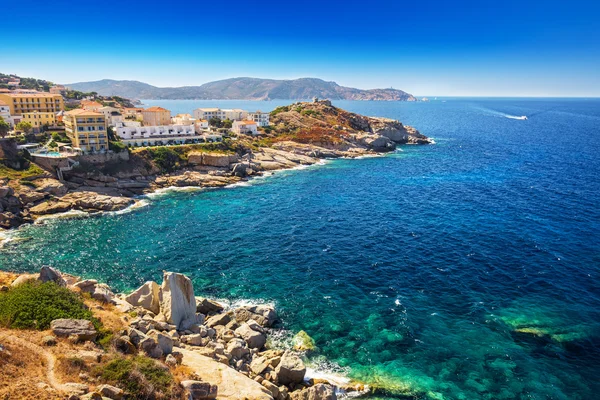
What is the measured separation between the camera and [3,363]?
72.9 feet

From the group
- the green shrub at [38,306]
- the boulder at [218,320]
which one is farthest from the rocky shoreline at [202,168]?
the boulder at [218,320]

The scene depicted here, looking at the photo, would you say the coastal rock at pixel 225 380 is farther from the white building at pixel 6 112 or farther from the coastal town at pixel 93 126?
the white building at pixel 6 112

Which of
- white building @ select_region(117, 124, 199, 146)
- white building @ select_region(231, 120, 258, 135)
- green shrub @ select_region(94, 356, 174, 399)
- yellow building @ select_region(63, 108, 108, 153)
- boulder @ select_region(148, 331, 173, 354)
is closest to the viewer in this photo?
green shrub @ select_region(94, 356, 174, 399)

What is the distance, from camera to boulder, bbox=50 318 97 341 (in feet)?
91.4

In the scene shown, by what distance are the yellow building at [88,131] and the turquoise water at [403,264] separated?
26.4 meters

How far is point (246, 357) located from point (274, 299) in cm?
1271

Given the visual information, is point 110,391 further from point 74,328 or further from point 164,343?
point 74,328

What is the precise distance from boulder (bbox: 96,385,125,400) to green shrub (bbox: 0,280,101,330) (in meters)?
9.29

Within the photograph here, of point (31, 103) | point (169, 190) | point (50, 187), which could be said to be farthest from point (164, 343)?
Answer: point (31, 103)

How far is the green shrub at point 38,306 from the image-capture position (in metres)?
28.5

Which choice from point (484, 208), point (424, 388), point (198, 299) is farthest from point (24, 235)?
point (484, 208)

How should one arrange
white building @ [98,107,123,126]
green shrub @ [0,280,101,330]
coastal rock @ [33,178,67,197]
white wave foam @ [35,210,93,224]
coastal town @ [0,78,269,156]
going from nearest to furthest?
green shrub @ [0,280,101,330]
white wave foam @ [35,210,93,224]
coastal rock @ [33,178,67,197]
coastal town @ [0,78,269,156]
white building @ [98,107,123,126]

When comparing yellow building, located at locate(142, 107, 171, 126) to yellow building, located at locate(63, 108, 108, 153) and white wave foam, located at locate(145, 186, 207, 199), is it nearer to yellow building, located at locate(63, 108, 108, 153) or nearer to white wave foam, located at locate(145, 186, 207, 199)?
yellow building, located at locate(63, 108, 108, 153)

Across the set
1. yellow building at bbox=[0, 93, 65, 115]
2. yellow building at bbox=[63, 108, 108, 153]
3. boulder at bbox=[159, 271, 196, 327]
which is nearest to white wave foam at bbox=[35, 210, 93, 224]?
yellow building at bbox=[63, 108, 108, 153]
